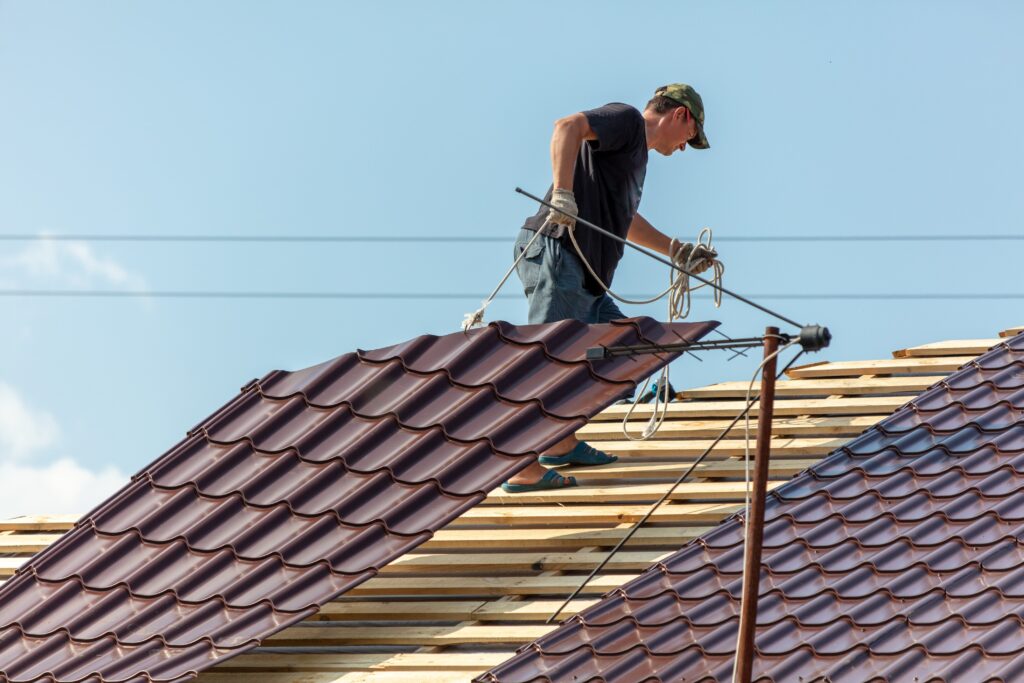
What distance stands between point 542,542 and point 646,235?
1.64 meters

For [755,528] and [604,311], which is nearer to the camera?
[755,528]

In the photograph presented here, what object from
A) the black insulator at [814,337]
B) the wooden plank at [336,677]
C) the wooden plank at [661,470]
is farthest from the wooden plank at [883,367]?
the black insulator at [814,337]

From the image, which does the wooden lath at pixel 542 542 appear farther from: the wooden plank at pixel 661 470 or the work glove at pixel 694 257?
the work glove at pixel 694 257

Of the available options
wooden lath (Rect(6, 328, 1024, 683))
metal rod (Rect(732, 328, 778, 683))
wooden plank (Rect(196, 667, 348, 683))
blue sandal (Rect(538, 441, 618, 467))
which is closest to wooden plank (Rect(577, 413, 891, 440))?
wooden lath (Rect(6, 328, 1024, 683))

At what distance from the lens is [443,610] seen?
18.3 ft

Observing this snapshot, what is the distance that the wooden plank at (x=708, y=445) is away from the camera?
6.73 meters

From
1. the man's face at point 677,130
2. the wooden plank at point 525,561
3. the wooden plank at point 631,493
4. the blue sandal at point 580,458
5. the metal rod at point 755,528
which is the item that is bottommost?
the metal rod at point 755,528

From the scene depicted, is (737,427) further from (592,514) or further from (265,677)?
(265,677)

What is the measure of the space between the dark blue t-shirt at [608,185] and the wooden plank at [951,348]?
2.17 meters

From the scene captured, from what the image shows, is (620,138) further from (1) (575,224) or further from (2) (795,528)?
(2) (795,528)

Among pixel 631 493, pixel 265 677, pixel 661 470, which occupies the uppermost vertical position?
pixel 661 470

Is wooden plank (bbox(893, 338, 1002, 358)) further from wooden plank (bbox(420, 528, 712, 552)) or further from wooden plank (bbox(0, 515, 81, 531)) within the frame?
wooden plank (bbox(0, 515, 81, 531))

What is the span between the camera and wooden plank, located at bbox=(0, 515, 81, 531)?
7270 mm

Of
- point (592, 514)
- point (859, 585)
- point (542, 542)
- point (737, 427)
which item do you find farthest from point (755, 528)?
point (737, 427)
